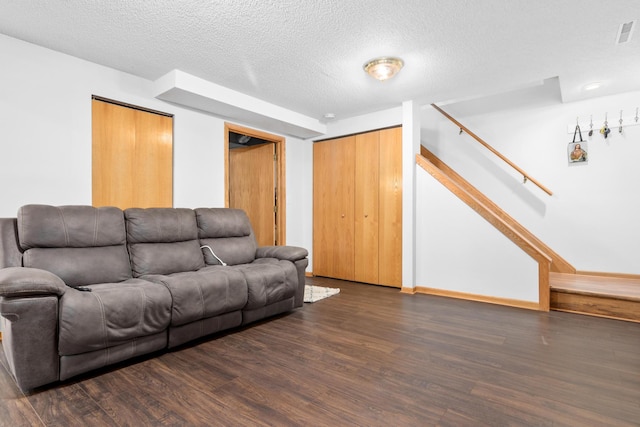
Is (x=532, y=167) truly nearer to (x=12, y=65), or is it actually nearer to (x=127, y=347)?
(x=127, y=347)

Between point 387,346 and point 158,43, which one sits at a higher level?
point 158,43

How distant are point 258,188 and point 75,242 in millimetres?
2950

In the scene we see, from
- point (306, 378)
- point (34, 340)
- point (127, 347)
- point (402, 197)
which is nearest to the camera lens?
point (34, 340)

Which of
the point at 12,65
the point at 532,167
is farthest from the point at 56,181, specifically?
the point at 532,167

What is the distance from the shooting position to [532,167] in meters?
4.45

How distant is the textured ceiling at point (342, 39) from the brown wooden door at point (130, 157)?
0.47 m

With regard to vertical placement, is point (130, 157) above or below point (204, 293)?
above

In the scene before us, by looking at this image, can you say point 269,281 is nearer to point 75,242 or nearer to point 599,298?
point 75,242

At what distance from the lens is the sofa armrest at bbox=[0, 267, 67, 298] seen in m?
1.61

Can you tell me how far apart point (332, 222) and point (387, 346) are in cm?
275

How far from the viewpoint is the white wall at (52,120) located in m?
2.53

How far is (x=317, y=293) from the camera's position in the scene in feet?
13.0

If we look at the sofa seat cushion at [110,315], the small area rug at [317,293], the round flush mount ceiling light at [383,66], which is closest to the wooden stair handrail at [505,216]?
the round flush mount ceiling light at [383,66]

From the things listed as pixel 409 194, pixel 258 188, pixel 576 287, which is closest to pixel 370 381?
pixel 409 194
